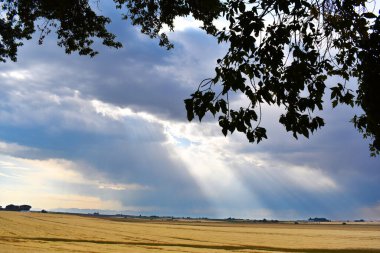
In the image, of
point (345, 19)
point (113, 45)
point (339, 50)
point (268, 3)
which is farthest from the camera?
point (113, 45)

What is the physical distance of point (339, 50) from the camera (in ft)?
24.4

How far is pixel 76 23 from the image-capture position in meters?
15.0

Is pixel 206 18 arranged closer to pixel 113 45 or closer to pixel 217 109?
pixel 113 45

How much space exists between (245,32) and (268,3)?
2.64 ft

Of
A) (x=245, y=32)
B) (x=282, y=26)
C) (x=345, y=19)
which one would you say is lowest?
(x=245, y=32)

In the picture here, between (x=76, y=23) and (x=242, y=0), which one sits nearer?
(x=242, y=0)

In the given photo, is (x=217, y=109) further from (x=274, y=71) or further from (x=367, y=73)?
(x=367, y=73)

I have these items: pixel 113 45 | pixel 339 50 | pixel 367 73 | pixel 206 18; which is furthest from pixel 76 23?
pixel 367 73

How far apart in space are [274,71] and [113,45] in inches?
482

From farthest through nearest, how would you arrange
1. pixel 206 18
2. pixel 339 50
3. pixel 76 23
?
pixel 76 23, pixel 206 18, pixel 339 50

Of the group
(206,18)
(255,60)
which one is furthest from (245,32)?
(206,18)

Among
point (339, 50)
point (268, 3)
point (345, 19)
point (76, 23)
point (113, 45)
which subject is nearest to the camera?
point (268, 3)

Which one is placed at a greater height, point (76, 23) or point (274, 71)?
point (76, 23)

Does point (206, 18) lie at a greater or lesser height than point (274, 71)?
greater
